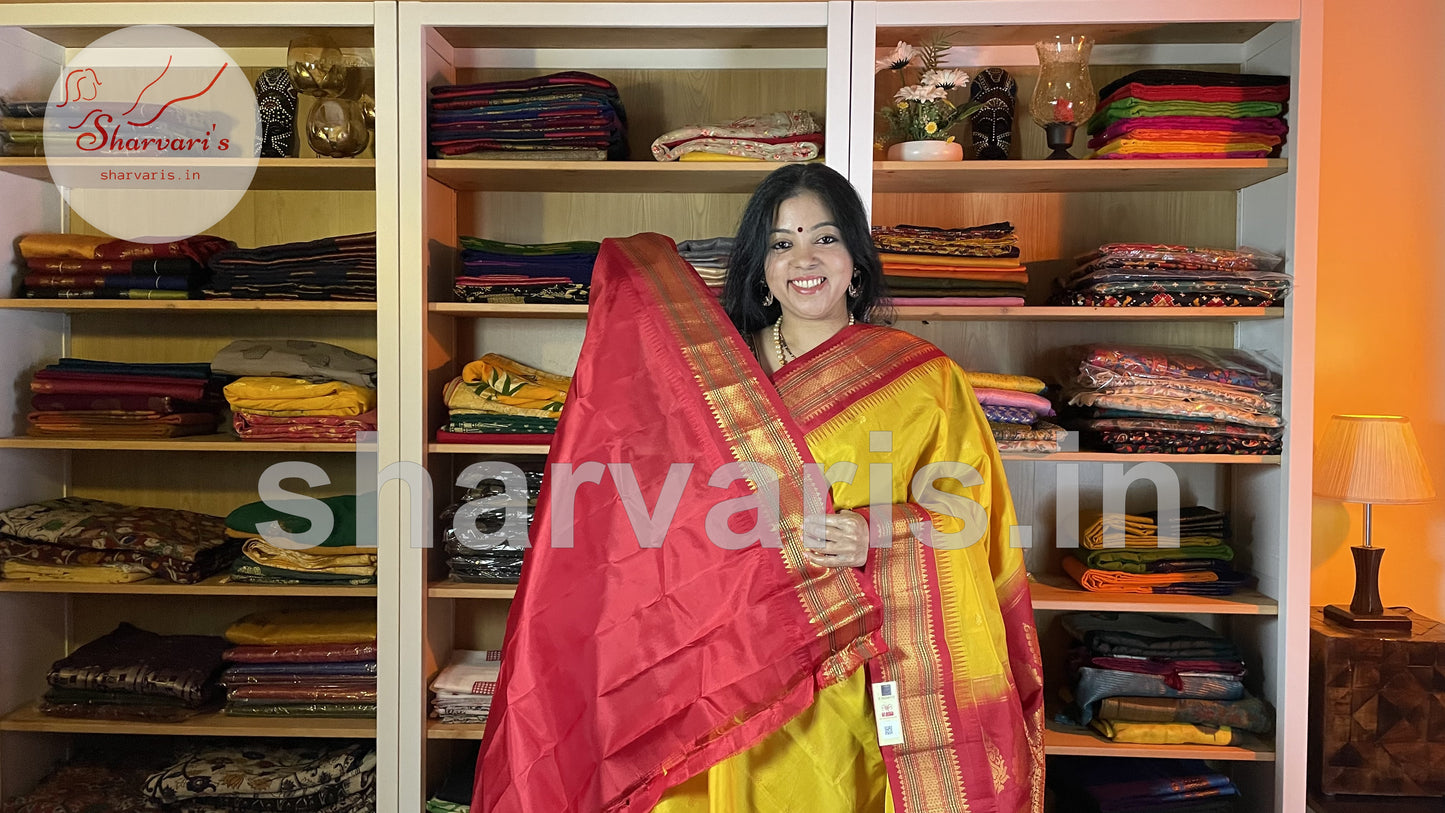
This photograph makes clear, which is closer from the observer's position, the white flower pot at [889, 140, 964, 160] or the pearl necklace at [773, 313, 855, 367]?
the pearl necklace at [773, 313, 855, 367]

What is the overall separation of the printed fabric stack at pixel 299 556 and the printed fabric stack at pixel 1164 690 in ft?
5.44

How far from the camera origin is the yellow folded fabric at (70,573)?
2.49 meters

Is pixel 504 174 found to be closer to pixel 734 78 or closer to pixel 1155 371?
pixel 734 78

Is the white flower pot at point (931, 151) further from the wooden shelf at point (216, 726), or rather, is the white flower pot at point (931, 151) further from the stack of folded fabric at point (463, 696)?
the wooden shelf at point (216, 726)

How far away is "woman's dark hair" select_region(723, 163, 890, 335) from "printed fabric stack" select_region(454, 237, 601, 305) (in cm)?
79

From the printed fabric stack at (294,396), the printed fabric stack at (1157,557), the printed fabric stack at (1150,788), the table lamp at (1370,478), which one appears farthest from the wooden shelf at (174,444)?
the table lamp at (1370,478)

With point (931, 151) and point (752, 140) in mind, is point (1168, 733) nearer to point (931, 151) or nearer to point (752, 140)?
point (931, 151)

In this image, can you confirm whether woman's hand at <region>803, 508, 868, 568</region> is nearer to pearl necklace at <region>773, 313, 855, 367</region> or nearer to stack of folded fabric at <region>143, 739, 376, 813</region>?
pearl necklace at <region>773, 313, 855, 367</region>

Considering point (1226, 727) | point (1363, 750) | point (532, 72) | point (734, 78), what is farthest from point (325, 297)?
point (1363, 750)

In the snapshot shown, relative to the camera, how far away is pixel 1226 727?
2.36 m

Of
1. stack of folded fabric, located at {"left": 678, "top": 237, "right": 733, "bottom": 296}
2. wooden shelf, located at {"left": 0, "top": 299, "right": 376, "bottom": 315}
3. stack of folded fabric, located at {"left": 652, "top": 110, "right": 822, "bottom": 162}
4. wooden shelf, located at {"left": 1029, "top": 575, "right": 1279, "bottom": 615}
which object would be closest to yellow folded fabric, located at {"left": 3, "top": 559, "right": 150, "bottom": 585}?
wooden shelf, located at {"left": 0, "top": 299, "right": 376, "bottom": 315}

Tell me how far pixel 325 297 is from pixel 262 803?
1.16m

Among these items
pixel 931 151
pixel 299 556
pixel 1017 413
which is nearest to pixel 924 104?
pixel 931 151

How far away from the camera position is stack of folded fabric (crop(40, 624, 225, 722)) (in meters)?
2.49
